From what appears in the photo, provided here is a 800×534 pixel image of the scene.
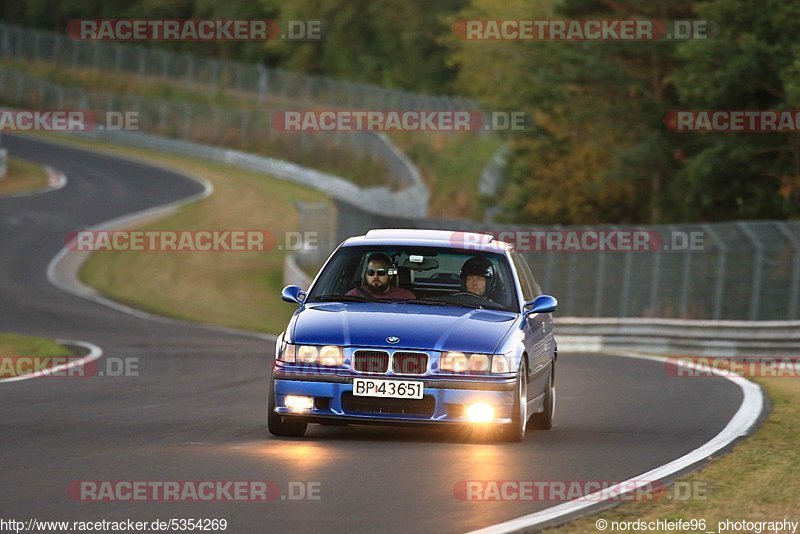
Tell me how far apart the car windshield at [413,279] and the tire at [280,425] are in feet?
3.51

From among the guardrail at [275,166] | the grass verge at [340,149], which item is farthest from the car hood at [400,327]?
the grass verge at [340,149]

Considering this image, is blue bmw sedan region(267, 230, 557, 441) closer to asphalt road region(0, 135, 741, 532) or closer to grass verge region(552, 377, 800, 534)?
asphalt road region(0, 135, 741, 532)

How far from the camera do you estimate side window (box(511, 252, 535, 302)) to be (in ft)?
43.7

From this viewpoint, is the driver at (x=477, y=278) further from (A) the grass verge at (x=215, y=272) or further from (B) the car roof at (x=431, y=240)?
(A) the grass verge at (x=215, y=272)

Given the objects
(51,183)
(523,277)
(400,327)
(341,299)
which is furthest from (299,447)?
(51,183)

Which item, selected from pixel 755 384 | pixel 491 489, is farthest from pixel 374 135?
pixel 491 489

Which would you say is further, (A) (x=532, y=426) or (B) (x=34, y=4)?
(B) (x=34, y=4)

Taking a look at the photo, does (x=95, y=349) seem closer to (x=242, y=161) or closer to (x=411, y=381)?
(x=411, y=381)

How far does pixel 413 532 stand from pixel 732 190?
39228 millimetres

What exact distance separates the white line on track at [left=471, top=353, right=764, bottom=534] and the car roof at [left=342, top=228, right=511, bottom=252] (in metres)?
2.27

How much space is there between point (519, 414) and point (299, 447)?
5.24ft

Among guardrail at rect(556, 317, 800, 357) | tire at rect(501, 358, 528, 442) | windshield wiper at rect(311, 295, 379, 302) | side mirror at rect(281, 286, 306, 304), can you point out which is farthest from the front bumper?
guardrail at rect(556, 317, 800, 357)

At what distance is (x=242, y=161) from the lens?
7588 cm

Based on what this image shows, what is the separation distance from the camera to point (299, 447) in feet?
37.3
